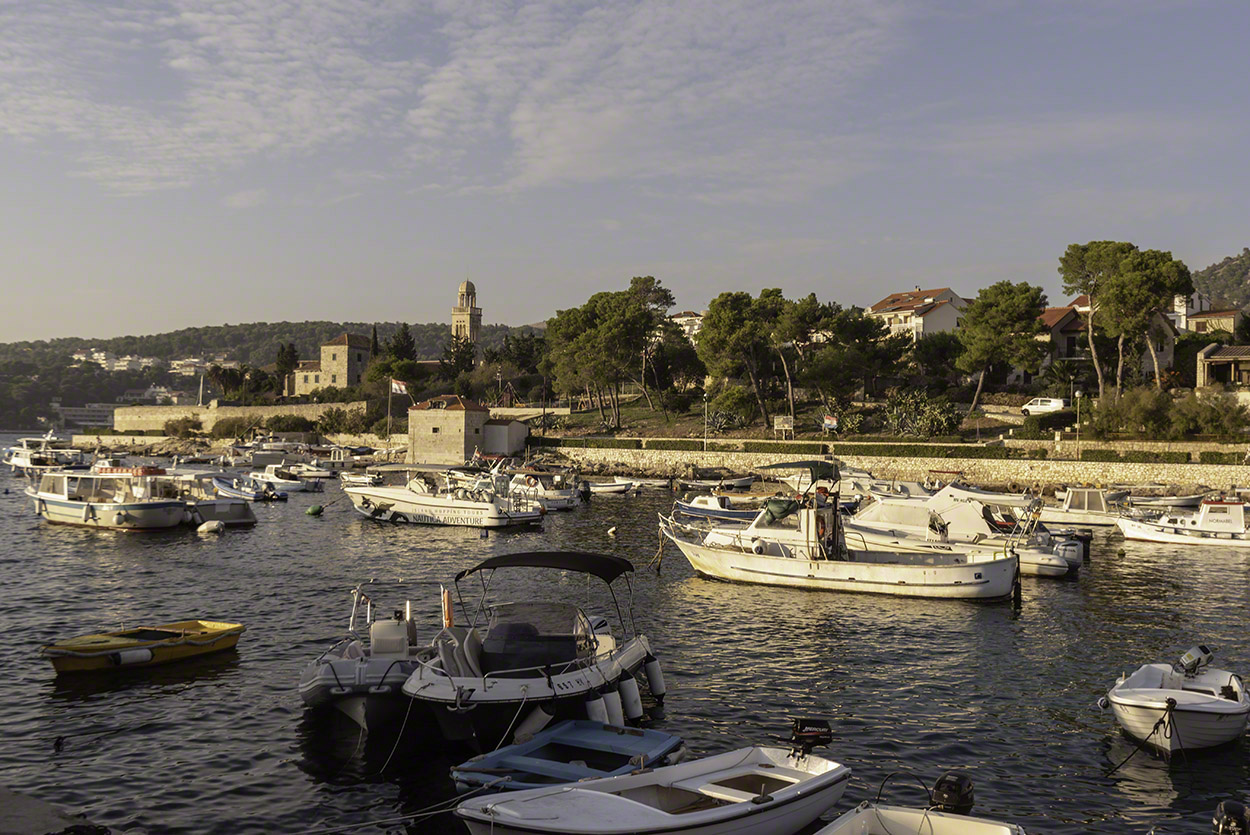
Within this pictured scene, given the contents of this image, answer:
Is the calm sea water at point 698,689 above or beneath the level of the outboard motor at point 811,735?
beneath

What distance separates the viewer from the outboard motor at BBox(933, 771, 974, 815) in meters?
11.2

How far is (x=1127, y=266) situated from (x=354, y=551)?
56.3 m

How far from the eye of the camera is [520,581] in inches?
1211

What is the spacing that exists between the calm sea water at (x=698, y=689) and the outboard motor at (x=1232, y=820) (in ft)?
4.00

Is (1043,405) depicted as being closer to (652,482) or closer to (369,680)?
(652,482)

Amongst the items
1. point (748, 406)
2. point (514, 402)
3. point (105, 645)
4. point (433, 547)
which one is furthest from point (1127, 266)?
point (514, 402)

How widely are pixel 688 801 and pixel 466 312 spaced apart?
147103mm

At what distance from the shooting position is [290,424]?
372 feet

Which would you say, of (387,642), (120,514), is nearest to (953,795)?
(387,642)

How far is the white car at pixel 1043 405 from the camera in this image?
69.6m

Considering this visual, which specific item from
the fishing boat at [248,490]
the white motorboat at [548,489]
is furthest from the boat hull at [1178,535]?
the fishing boat at [248,490]

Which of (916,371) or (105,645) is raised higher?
(916,371)

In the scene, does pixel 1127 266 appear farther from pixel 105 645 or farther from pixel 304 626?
pixel 105 645

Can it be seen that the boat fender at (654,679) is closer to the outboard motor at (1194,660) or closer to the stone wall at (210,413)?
the outboard motor at (1194,660)
